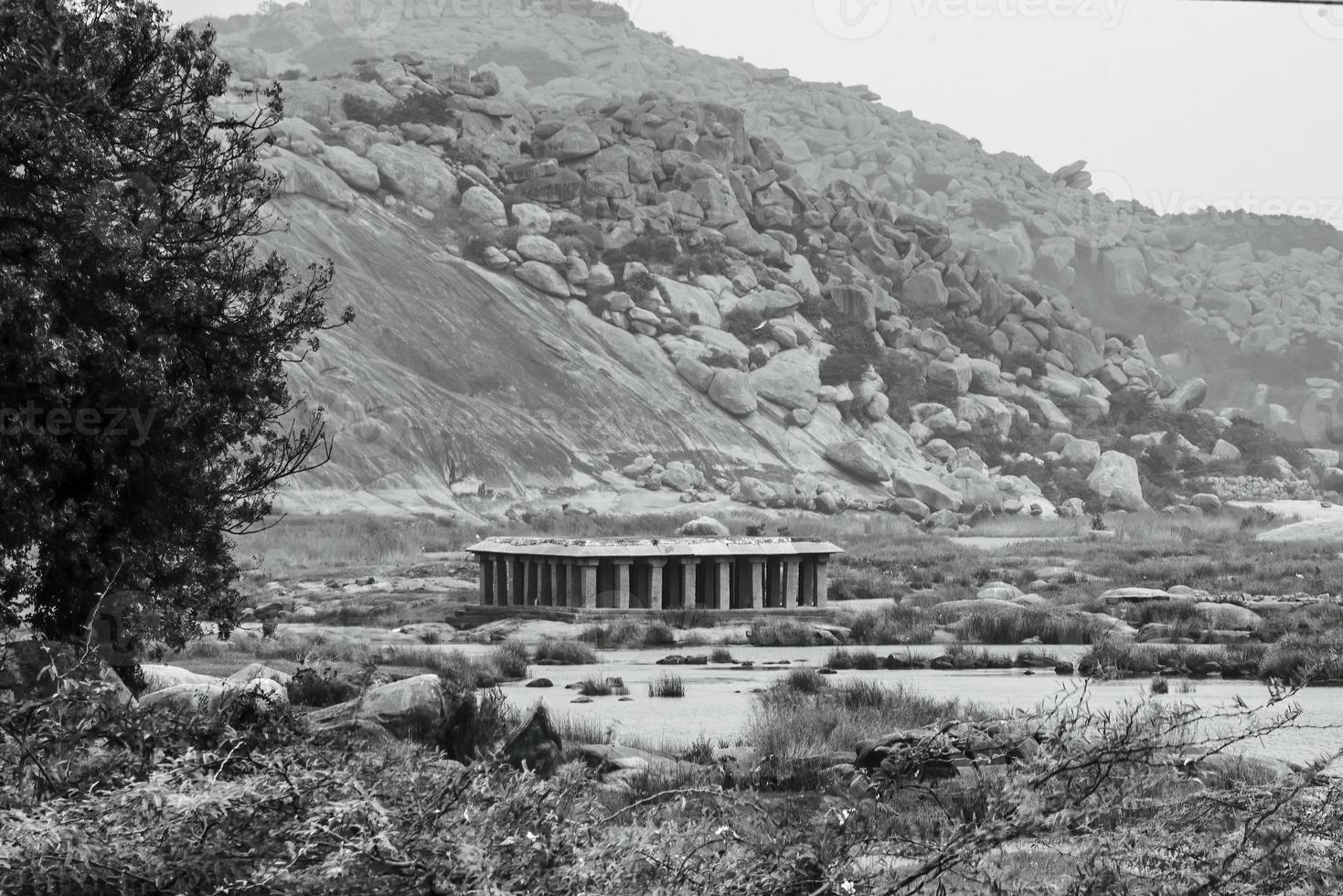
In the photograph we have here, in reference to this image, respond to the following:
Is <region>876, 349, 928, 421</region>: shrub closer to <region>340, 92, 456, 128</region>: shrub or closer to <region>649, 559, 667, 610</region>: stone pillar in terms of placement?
<region>340, 92, 456, 128</region>: shrub

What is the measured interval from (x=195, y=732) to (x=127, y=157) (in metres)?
9.19

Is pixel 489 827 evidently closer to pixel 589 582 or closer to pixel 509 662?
pixel 509 662

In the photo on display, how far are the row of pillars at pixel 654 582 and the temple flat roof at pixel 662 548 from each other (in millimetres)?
178

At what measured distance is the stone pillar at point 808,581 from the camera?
25922 millimetres

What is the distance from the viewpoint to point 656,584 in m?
24.8

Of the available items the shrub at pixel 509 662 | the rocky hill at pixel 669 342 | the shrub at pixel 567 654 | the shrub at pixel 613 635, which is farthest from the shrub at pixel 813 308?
the shrub at pixel 509 662

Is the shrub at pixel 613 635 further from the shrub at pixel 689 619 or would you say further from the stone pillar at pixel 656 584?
the stone pillar at pixel 656 584

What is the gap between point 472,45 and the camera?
178m

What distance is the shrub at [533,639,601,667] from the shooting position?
64.1 feet

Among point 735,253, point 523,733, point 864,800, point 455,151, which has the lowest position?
point 523,733

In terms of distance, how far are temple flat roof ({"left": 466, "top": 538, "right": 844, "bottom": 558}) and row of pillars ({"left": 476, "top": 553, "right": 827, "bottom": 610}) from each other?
0.59ft

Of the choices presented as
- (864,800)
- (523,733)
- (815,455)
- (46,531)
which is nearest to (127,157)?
(46,531)

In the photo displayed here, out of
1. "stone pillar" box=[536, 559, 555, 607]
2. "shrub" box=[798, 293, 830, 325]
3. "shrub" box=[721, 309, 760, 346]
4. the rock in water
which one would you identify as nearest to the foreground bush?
the rock in water

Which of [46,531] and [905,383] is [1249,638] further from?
[905,383]
